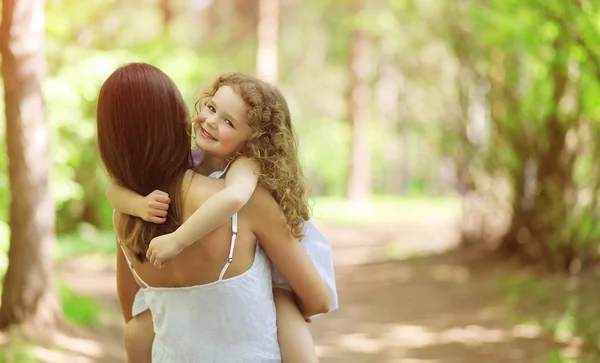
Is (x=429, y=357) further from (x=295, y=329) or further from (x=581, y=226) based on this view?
(x=295, y=329)

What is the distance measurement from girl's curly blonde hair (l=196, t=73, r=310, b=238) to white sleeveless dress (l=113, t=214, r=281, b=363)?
17cm

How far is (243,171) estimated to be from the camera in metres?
2.24

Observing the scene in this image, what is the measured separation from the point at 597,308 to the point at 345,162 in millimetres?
32414

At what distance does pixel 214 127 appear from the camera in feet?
7.49

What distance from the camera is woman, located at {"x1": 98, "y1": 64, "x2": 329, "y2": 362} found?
7.31 ft

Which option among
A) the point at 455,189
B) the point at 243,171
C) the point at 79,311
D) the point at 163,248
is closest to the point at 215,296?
the point at 163,248

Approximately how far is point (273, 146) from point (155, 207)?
15.6 inches

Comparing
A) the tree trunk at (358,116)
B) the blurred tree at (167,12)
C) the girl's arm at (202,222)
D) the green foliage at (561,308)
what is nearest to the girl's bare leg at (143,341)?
the girl's arm at (202,222)

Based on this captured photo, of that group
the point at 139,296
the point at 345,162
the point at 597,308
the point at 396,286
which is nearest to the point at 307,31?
the point at 345,162

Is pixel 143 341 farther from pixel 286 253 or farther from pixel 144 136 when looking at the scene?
pixel 144 136

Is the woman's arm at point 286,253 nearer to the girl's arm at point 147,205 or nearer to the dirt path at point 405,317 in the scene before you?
the girl's arm at point 147,205

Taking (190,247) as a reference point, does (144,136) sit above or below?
above

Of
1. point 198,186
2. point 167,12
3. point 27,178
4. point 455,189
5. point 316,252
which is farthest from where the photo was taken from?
point 167,12

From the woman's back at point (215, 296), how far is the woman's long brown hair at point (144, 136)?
0.21ft
